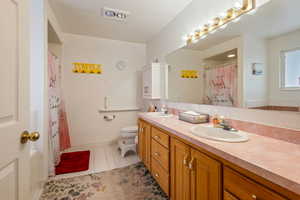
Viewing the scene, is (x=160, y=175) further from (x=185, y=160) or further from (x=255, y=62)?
(x=255, y=62)

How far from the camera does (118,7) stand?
2.02 metres

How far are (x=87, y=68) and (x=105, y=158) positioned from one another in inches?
72.9

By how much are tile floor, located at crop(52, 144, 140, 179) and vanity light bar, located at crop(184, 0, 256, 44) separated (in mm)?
2135

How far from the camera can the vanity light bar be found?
46.8 inches

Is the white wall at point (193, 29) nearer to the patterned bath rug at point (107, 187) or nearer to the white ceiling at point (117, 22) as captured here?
the white ceiling at point (117, 22)

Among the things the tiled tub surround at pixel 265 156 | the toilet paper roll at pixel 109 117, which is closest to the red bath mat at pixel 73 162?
the toilet paper roll at pixel 109 117

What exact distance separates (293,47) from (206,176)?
1.04 metres

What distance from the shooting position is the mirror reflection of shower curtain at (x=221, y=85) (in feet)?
4.43

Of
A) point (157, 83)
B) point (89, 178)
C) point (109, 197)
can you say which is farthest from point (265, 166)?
point (157, 83)

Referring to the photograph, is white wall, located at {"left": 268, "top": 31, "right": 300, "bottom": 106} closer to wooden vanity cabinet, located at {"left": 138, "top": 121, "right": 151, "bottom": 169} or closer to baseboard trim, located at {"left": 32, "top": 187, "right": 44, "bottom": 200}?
wooden vanity cabinet, located at {"left": 138, "top": 121, "right": 151, "bottom": 169}

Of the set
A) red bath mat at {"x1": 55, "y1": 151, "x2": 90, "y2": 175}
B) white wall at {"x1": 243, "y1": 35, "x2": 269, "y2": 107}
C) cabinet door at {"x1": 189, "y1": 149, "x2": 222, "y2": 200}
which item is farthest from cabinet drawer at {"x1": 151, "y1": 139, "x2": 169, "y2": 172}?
red bath mat at {"x1": 55, "y1": 151, "x2": 90, "y2": 175}

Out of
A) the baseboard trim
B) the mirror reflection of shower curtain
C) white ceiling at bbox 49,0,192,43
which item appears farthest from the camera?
white ceiling at bbox 49,0,192,43

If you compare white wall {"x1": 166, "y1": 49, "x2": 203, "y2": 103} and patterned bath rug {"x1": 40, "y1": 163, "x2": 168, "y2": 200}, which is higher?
white wall {"x1": 166, "y1": 49, "x2": 203, "y2": 103}

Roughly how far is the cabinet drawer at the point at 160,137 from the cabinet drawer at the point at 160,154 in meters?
0.04
